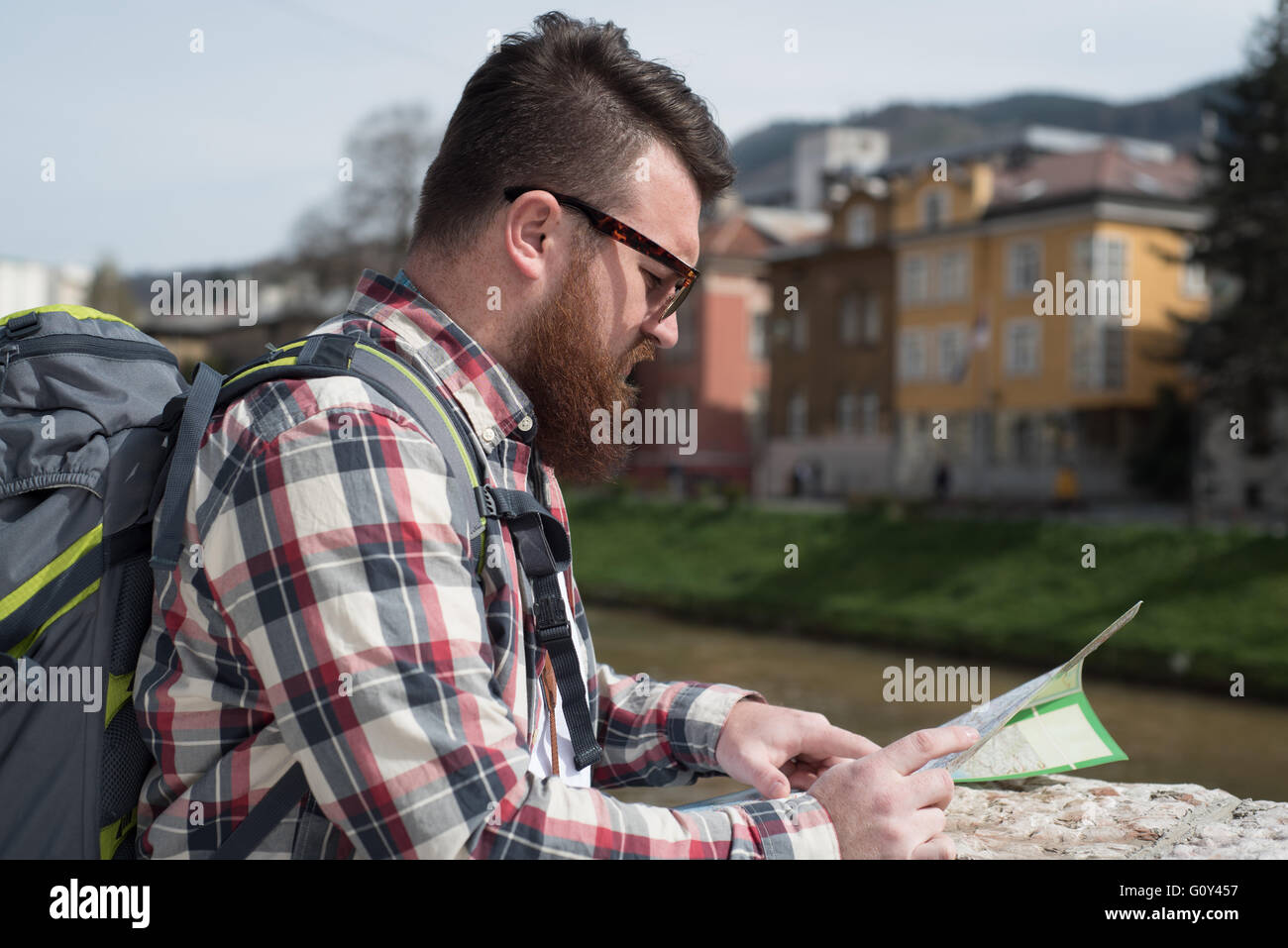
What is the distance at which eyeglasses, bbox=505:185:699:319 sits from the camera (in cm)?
201

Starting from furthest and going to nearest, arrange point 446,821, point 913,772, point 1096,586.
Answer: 1. point 1096,586
2. point 913,772
3. point 446,821

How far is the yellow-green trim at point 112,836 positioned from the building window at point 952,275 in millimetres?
41538

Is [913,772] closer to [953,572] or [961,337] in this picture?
[953,572]

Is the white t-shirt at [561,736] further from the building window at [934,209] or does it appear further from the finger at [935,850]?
the building window at [934,209]

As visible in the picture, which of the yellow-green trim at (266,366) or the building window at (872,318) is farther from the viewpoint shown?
the building window at (872,318)

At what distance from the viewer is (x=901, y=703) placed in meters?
19.5

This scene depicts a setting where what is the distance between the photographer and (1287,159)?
97.3 ft

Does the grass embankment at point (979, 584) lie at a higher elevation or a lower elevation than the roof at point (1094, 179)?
lower

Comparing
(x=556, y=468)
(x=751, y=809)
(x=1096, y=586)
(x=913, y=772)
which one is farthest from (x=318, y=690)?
(x=1096, y=586)

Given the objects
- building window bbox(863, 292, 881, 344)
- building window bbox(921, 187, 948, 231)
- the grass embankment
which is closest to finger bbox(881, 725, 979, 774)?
the grass embankment

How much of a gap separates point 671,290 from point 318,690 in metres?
0.91

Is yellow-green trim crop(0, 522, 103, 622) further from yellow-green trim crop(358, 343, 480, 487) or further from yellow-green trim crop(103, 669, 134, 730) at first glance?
yellow-green trim crop(358, 343, 480, 487)

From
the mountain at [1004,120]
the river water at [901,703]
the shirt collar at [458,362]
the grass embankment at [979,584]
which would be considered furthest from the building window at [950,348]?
the shirt collar at [458,362]

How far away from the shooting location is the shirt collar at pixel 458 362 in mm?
1944
